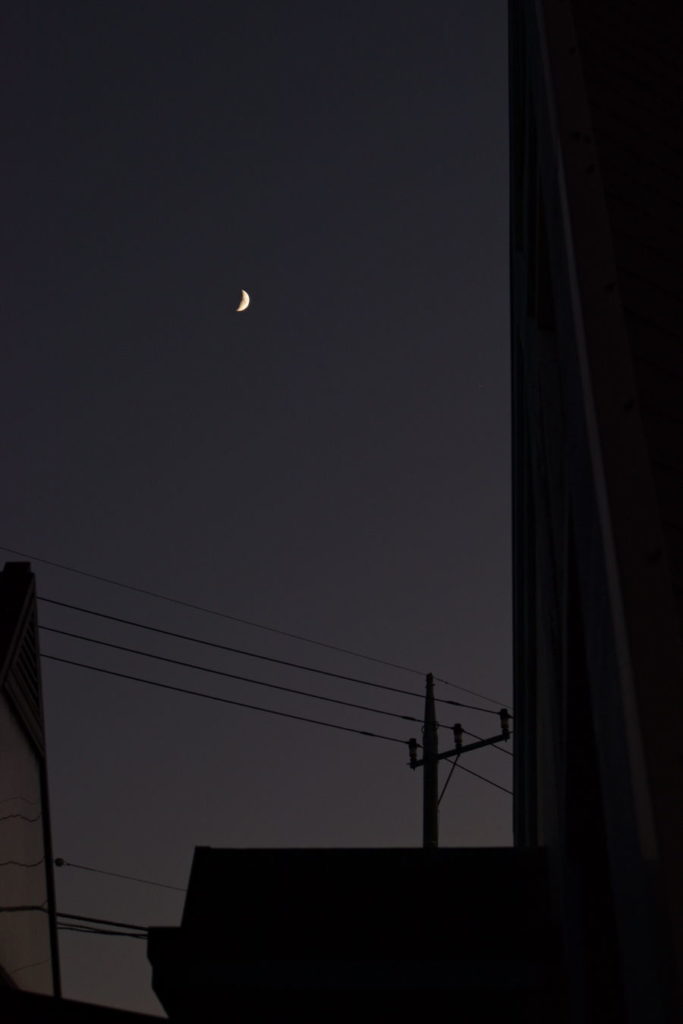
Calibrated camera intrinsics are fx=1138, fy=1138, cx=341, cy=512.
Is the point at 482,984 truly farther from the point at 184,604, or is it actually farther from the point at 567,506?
the point at 184,604

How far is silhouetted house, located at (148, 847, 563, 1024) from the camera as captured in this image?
22.7 ft

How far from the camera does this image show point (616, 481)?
3.12 m

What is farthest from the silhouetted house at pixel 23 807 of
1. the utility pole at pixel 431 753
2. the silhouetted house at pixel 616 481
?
the utility pole at pixel 431 753

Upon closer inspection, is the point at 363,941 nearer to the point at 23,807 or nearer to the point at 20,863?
the point at 20,863

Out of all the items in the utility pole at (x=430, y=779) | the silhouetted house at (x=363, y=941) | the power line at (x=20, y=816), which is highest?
the utility pole at (x=430, y=779)

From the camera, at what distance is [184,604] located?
66.4ft

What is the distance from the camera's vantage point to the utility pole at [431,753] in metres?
18.9

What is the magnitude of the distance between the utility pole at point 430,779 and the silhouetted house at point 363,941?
10.0 m

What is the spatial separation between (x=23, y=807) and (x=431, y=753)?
414 inches

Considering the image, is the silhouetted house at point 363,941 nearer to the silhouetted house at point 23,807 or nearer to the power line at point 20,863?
the power line at point 20,863

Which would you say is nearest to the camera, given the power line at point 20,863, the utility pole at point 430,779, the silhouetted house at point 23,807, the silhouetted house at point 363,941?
the silhouetted house at point 363,941

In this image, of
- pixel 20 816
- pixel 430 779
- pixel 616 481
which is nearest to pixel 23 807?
pixel 20 816

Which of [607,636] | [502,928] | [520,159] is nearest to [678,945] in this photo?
[607,636]

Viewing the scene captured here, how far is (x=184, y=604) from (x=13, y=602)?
30.8 ft
